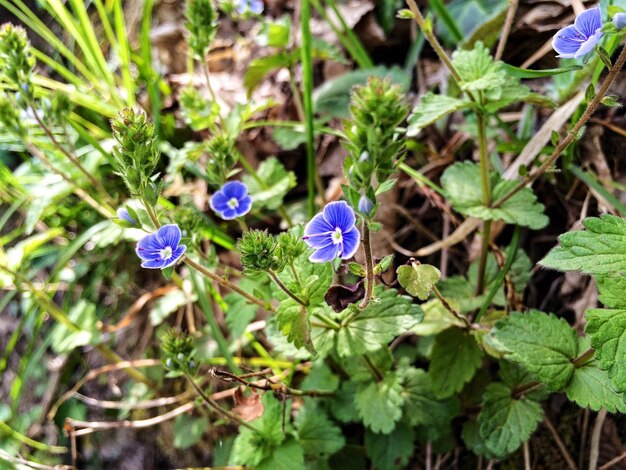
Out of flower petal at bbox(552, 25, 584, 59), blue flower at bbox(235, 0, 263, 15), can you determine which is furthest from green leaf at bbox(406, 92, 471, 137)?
blue flower at bbox(235, 0, 263, 15)

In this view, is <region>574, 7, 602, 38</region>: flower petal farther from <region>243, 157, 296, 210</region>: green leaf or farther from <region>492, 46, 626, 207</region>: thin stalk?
<region>243, 157, 296, 210</region>: green leaf

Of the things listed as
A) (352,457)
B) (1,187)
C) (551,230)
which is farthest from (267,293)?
(1,187)

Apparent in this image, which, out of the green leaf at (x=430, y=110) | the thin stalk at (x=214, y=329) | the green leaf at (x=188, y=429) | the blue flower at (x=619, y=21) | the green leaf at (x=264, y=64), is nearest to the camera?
the blue flower at (x=619, y=21)

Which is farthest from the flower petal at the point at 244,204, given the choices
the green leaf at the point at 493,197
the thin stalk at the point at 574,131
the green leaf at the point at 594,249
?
the green leaf at the point at 594,249

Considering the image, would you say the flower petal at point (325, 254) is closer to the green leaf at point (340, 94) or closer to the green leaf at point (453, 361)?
the green leaf at point (453, 361)

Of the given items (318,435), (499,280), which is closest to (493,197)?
(499,280)

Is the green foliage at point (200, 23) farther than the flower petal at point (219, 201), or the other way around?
the green foliage at point (200, 23)

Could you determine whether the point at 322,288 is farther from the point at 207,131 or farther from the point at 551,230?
the point at 207,131
